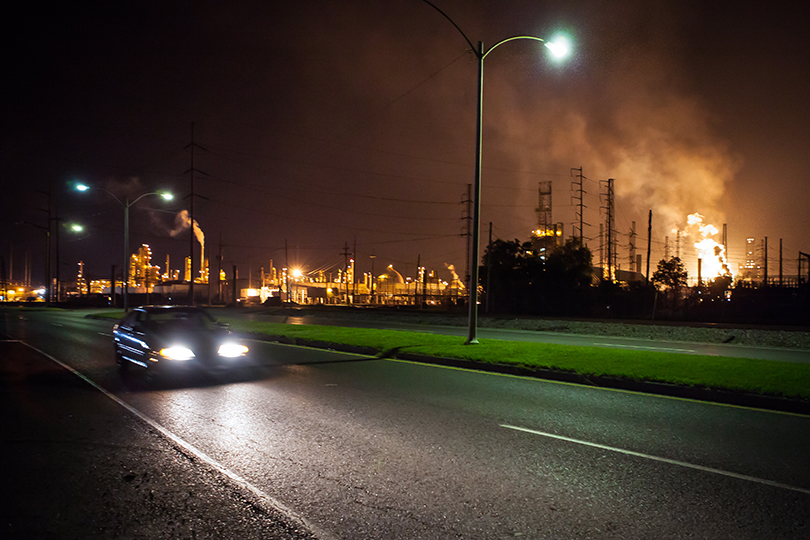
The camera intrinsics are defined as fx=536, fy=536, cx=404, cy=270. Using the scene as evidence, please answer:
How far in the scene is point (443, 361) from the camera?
13055 mm

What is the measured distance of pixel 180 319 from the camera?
11961 millimetres

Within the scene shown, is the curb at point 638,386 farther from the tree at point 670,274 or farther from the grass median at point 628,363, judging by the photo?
the tree at point 670,274

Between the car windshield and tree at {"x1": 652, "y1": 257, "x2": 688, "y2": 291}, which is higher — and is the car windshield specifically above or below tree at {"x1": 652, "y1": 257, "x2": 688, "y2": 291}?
below

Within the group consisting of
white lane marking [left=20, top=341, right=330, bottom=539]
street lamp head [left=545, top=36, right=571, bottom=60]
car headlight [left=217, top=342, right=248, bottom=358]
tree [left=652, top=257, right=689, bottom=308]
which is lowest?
white lane marking [left=20, top=341, right=330, bottom=539]

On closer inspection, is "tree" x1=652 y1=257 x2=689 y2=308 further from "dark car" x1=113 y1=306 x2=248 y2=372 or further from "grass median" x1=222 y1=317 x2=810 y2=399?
"dark car" x1=113 y1=306 x2=248 y2=372

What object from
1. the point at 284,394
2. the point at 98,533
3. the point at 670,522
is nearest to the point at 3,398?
the point at 284,394

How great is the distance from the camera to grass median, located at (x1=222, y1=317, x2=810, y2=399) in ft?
30.1

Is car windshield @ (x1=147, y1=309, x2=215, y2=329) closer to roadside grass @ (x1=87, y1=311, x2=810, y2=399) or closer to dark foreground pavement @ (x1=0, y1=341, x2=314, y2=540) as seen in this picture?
dark foreground pavement @ (x1=0, y1=341, x2=314, y2=540)

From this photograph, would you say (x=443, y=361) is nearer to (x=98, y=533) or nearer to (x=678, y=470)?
(x=678, y=470)

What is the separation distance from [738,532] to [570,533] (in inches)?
48.0

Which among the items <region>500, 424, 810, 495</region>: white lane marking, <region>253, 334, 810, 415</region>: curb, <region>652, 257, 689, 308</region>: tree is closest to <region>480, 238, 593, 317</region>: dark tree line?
<region>652, 257, 689, 308</region>: tree

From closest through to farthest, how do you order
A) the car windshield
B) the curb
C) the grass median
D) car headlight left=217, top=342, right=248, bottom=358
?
Result: the curb → the grass median → car headlight left=217, top=342, right=248, bottom=358 → the car windshield

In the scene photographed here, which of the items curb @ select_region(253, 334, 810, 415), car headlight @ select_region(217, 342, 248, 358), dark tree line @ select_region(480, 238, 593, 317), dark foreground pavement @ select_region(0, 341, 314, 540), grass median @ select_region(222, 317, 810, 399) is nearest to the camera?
dark foreground pavement @ select_region(0, 341, 314, 540)

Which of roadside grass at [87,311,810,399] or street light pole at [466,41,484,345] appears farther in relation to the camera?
street light pole at [466,41,484,345]
